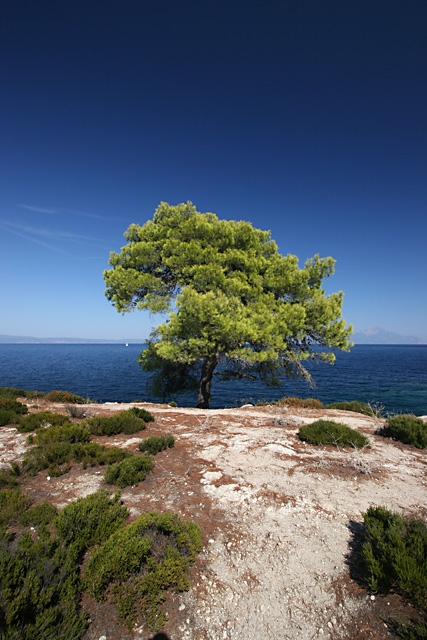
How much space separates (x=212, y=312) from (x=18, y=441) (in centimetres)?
741

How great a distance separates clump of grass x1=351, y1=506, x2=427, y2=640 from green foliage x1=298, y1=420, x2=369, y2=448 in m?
3.62

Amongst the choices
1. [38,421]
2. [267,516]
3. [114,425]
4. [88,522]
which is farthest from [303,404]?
[88,522]

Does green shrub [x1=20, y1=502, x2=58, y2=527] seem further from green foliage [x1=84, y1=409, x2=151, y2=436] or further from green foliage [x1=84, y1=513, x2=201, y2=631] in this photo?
green foliage [x1=84, y1=409, x2=151, y2=436]

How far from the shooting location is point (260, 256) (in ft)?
44.9

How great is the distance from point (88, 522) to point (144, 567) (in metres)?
1.13

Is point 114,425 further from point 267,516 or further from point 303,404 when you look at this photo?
point 303,404

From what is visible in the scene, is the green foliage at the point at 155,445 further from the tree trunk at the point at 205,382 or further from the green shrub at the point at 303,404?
the green shrub at the point at 303,404

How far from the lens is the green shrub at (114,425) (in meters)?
8.48

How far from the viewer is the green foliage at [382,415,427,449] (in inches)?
294

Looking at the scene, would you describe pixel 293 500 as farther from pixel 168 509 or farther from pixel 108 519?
pixel 108 519

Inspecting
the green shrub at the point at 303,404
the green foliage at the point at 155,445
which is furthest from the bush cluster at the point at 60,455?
the green shrub at the point at 303,404

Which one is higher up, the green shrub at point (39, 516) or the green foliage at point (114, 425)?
the green shrub at point (39, 516)

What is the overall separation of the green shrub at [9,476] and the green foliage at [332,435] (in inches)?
270

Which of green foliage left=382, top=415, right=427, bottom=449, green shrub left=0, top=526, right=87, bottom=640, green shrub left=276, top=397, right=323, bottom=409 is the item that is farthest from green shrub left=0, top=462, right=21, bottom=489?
green shrub left=276, top=397, right=323, bottom=409
